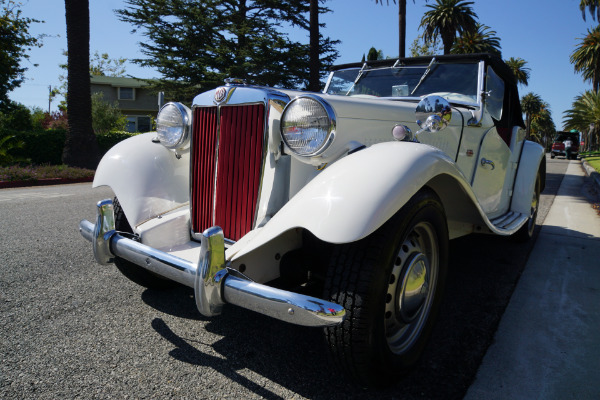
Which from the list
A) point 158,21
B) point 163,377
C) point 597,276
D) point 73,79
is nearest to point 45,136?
point 73,79

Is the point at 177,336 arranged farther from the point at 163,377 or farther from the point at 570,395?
the point at 570,395

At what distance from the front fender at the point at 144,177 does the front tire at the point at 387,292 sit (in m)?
1.38

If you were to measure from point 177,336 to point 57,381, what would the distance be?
1.86ft

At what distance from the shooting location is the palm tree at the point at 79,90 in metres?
10.1

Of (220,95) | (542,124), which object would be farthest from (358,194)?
(542,124)

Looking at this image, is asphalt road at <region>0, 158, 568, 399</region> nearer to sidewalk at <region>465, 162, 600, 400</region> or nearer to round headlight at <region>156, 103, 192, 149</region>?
sidewalk at <region>465, 162, 600, 400</region>

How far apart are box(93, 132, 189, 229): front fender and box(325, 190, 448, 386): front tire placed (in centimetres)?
138

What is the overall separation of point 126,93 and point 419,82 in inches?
1377

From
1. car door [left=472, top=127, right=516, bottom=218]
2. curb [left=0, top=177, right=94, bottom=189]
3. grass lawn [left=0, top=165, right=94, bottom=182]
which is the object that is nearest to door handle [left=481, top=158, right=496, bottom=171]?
car door [left=472, top=127, right=516, bottom=218]

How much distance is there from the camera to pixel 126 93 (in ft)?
110

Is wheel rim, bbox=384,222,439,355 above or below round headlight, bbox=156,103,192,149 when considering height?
below

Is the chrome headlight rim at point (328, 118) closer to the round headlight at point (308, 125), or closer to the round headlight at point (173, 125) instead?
the round headlight at point (308, 125)

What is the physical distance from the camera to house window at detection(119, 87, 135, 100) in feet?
110

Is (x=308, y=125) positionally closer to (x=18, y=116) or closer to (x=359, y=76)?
(x=359, y=76)
